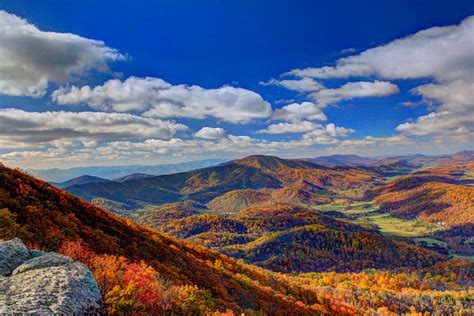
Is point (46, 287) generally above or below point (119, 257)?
above

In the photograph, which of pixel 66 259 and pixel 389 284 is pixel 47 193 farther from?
pixel 389 284

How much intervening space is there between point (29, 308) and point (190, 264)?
36032mm

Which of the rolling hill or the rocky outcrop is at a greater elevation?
the rocky outcrop

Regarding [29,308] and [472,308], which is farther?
[472,308]

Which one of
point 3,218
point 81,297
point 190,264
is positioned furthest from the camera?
point 190,264

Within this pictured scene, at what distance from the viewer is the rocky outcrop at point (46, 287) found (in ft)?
33.9

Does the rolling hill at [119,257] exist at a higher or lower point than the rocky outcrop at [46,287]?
lower

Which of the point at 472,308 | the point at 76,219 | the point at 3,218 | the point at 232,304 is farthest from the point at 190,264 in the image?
the point at 472,308

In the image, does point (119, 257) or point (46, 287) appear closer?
point (46, 287)

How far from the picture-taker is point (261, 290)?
1988 inches

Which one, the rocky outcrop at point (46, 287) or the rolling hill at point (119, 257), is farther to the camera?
the rolling hill at point (119, 257)

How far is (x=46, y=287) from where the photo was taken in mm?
11516

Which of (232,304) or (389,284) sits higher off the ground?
(232,304)

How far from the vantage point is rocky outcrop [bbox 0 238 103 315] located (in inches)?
407
